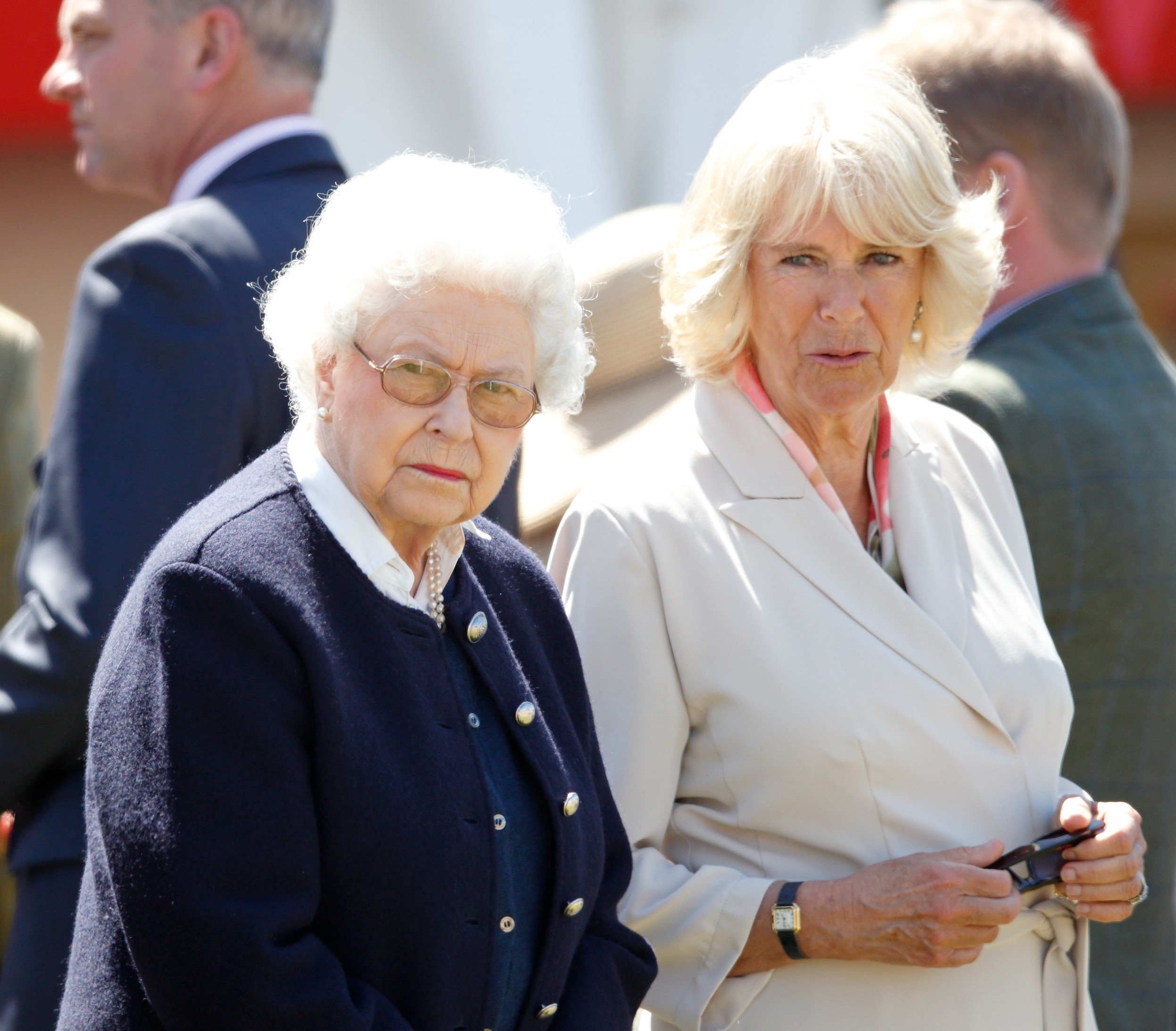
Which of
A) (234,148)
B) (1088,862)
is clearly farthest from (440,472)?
(234,148)

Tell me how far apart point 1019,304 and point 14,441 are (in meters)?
2.60

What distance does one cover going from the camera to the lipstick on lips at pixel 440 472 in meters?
1.86

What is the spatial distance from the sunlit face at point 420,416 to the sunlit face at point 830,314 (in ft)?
2.22

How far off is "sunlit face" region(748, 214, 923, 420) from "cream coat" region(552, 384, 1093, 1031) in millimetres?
150

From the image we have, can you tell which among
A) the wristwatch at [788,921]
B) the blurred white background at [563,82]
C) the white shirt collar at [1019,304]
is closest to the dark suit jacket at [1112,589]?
the white shirt collar at [1019,304]

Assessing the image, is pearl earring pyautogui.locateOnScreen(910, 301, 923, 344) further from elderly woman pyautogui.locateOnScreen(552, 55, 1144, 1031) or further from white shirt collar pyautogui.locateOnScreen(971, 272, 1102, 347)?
white shirt collar pyautogui.locateOnScreen(971, 272, 1102, 347)

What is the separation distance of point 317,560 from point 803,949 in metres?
0.99

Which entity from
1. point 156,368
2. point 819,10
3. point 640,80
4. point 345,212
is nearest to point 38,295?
point 640,80

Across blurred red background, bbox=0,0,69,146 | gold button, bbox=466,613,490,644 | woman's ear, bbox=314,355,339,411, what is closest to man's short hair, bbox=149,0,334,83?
woman's ear, bbox=314,355,339,411

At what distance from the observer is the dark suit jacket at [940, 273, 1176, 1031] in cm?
274

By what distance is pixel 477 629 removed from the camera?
1937 millimetres

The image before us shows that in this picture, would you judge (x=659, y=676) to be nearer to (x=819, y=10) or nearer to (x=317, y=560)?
(x=317, y=560)

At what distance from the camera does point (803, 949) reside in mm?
2182

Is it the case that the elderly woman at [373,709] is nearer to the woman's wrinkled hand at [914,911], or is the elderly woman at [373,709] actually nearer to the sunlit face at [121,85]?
the woman's wrinkled hand at [914,911]
